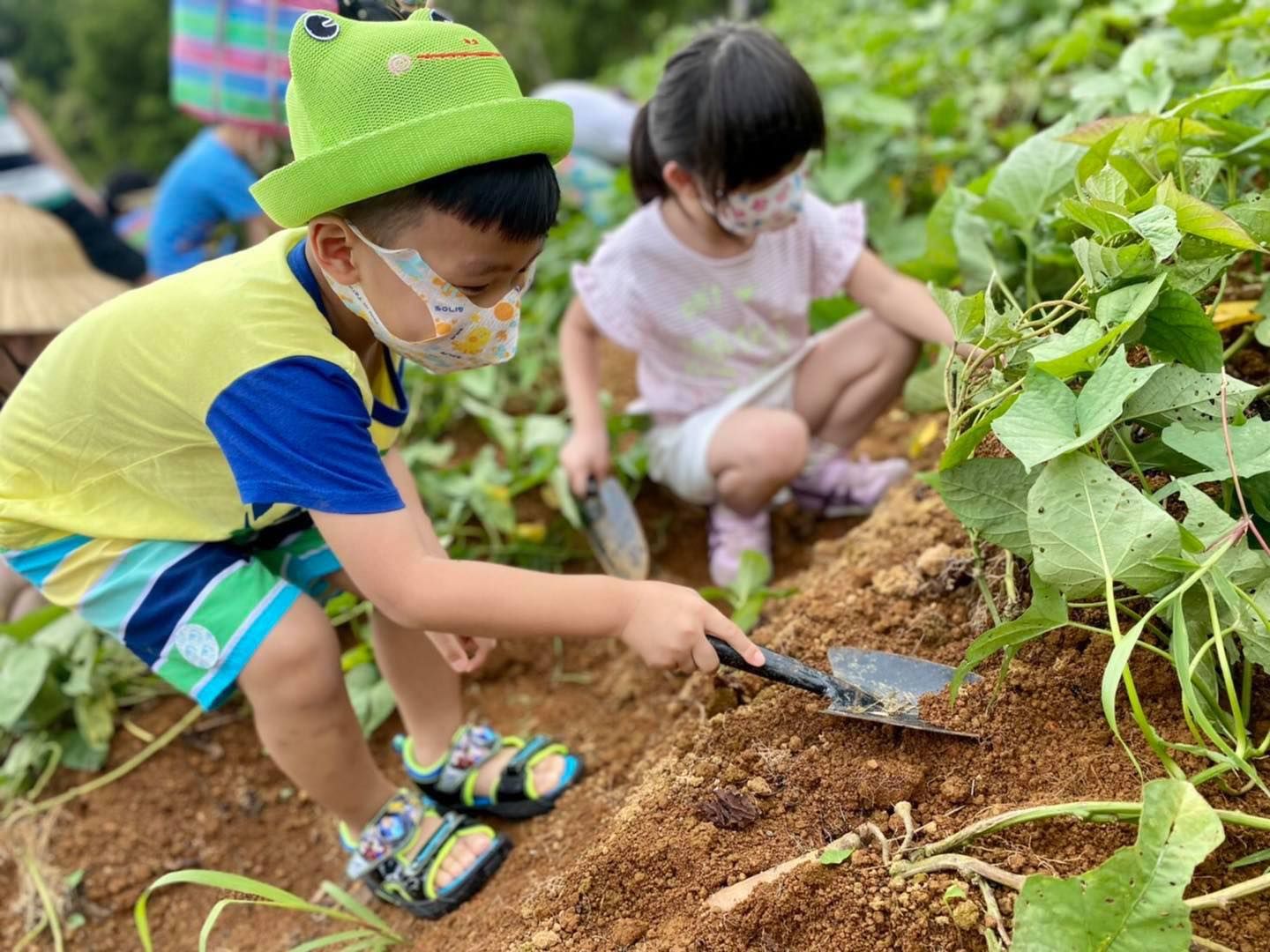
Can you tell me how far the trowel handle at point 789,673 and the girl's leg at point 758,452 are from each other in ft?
2.60

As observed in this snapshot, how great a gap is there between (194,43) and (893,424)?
2.38 m

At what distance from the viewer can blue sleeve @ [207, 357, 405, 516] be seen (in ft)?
3.75

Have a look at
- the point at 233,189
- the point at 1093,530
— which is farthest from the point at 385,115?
the point at 233,189

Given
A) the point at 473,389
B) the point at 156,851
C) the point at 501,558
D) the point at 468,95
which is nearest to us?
the point at 468,95

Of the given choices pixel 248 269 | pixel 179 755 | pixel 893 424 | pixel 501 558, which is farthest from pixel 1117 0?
pixel 179 755

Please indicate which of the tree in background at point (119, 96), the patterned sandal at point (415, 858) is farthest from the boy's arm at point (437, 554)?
the tree in background at point (119, 96)

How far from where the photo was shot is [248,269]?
1.25 m

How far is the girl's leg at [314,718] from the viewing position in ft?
4.46

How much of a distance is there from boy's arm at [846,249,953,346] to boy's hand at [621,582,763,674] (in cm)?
93

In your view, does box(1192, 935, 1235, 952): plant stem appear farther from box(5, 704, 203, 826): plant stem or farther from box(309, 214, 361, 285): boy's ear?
box(5, 704, 203, 826): plant stem

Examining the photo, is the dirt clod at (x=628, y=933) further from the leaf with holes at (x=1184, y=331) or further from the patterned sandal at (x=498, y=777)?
the leaf with holes at (x=1184, y=331)

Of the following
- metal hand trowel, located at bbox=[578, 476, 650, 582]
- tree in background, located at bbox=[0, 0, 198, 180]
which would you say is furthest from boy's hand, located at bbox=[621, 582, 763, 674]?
tree in background, located at bbox=[0, 0, 198, 180]

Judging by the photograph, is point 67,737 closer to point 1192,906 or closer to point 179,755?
point 179,755

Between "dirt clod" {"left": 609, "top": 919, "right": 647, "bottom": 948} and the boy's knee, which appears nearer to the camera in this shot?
"dirt clod" {"left": 609, "top": 919, "right": 647, "bottom": 948}
